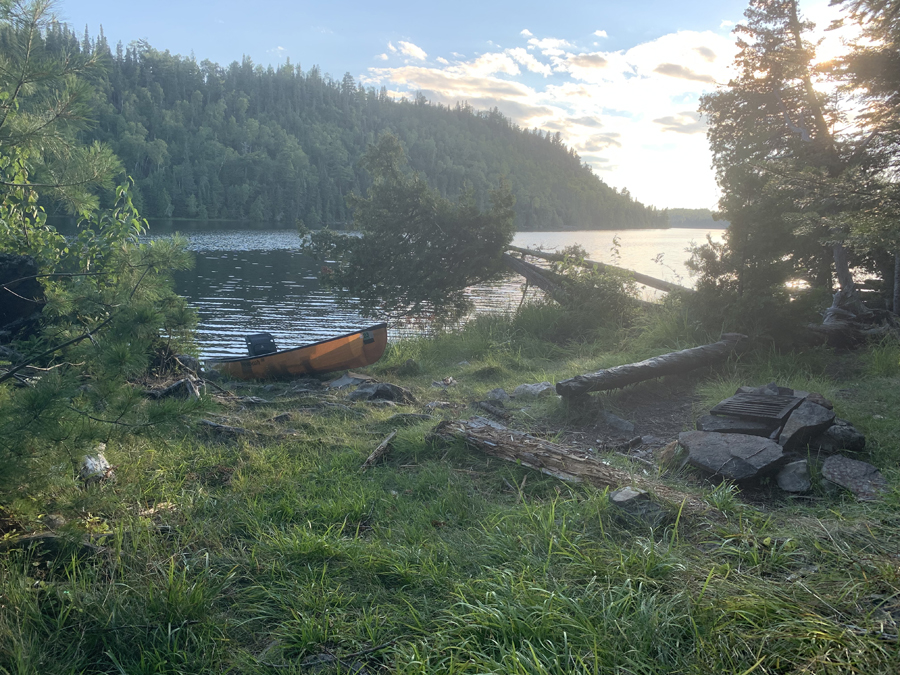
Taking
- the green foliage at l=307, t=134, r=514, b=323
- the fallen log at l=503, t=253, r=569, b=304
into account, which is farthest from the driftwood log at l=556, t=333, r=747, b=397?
the green foliage at l=307, t=134, r=514, b=323

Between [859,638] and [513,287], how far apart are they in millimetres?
28177

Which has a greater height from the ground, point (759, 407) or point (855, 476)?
point (759, 407)

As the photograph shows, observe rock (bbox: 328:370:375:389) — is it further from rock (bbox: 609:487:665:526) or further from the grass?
rock (bbox: 609:487:665:526)

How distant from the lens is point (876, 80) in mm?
6672

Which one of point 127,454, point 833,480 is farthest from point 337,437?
point 833,480

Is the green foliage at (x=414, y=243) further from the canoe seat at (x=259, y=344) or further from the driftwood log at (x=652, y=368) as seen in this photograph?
the driftwood log at (x=652, y=368)

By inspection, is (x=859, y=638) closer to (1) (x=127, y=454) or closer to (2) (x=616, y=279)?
(1) (x=127, y=454)

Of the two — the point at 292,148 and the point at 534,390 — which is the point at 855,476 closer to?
the point at 534,390

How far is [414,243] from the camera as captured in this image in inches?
586

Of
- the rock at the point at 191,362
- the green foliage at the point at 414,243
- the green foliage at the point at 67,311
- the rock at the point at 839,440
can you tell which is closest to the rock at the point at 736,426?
the rock at the point at 839,440

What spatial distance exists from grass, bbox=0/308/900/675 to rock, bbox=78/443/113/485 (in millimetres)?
150

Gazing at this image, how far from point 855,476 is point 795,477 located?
0.37m

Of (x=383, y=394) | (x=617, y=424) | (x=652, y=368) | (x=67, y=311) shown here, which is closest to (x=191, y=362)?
(x=383, y=394)

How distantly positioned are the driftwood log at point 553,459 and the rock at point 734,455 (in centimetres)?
59
